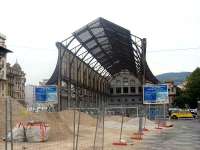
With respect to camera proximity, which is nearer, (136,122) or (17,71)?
(136,122)

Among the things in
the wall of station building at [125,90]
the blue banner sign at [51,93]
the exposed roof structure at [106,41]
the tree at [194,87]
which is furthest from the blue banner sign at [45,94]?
the tree at [194,87]

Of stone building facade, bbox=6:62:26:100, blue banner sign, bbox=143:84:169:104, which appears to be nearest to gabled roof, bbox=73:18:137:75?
blue banner sign, bbox=143:84:169:104

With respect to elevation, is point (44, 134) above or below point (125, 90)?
below

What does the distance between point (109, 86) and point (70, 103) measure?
162ft

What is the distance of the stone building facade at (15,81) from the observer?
126 m

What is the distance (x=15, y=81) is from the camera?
13425cm

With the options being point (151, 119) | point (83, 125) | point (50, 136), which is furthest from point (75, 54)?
point (50, 136)

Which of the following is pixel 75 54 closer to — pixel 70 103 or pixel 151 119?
pixel 70 103

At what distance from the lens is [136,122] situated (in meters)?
42.2

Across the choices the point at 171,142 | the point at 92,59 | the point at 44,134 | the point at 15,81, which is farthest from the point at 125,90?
the point at 44,134

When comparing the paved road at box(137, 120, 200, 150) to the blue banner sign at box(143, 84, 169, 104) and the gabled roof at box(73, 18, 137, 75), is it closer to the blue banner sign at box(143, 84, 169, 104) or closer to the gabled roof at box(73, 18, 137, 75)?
the blue banner sign at box(143, 84, 169, 104)

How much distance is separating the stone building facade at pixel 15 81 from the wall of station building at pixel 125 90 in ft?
84.5

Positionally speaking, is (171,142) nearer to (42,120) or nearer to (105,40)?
(42,120)

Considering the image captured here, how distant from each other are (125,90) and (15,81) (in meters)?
33.8
